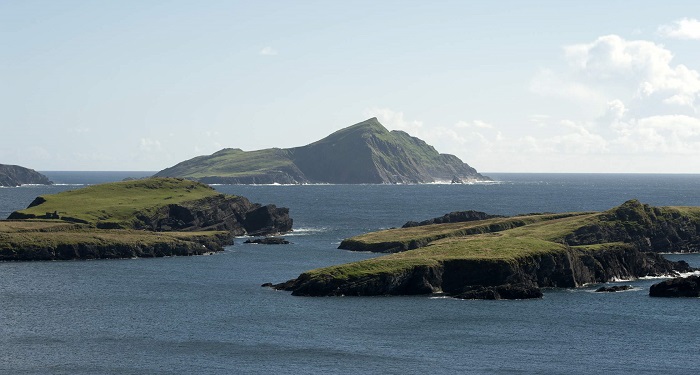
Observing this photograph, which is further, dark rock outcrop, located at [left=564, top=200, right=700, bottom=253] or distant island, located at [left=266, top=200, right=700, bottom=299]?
dark rock outcrop, located at [left=564, top=200, right=700, bottom=253]

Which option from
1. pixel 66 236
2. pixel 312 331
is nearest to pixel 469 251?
pixel 312 331

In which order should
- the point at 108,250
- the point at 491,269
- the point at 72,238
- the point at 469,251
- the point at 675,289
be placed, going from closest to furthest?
the point at 675,289 < the point at 491,269 < the point at 469,251 < the point at 108,250 < the point at 72,238

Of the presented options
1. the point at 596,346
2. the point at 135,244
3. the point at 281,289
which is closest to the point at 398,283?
the point at 281,289

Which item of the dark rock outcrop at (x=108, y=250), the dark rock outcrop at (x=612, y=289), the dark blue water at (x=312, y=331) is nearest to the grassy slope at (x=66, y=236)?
the dark rock outcrop at (x=108, y=250)

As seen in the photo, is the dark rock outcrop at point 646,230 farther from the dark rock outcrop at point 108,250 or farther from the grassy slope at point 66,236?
the grassy slope at point 66,236

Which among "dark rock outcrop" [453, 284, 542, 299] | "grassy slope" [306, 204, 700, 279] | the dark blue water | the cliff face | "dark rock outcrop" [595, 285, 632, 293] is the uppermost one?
"grassy slope" [306, 204, 700, 279]

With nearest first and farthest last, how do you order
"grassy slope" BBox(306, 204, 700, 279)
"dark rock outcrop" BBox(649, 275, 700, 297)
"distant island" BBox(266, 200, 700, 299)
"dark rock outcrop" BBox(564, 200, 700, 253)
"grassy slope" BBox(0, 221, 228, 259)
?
"distant island" BBox(266, 200, 700, 299) → "dark rock outcrop" BBox(649, 275, 700, 297) → "grassy slope" BBox(306, 204, 700, 279) → "grassy slope" BBox(0, 221, 228, 259) → "dark rock outcrop" BBox(564, 200, 700, 253)

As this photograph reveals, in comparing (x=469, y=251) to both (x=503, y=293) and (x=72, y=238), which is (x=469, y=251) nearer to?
(x=503, y=293)

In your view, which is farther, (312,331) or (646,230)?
(646,230)

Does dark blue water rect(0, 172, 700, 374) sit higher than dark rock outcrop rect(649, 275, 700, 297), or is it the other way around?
dark rock outcrop rect(649, 275, 700, 297)

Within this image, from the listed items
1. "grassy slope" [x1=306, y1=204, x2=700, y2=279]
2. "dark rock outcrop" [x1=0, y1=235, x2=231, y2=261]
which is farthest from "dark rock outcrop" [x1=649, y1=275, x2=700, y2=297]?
"dark rock outcrop" [x1=0, y1=235, x2=231, y2=261]

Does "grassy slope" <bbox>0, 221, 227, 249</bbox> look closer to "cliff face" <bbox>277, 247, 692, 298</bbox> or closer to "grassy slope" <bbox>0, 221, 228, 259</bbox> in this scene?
"grassy slope" <bbox>0, 221, 228, 259</bbox>

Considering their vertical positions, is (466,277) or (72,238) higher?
(72,238)

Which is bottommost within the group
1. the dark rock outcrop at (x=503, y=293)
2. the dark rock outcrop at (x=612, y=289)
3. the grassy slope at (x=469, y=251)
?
the dark rock outcrop at (x=612, y=289)
